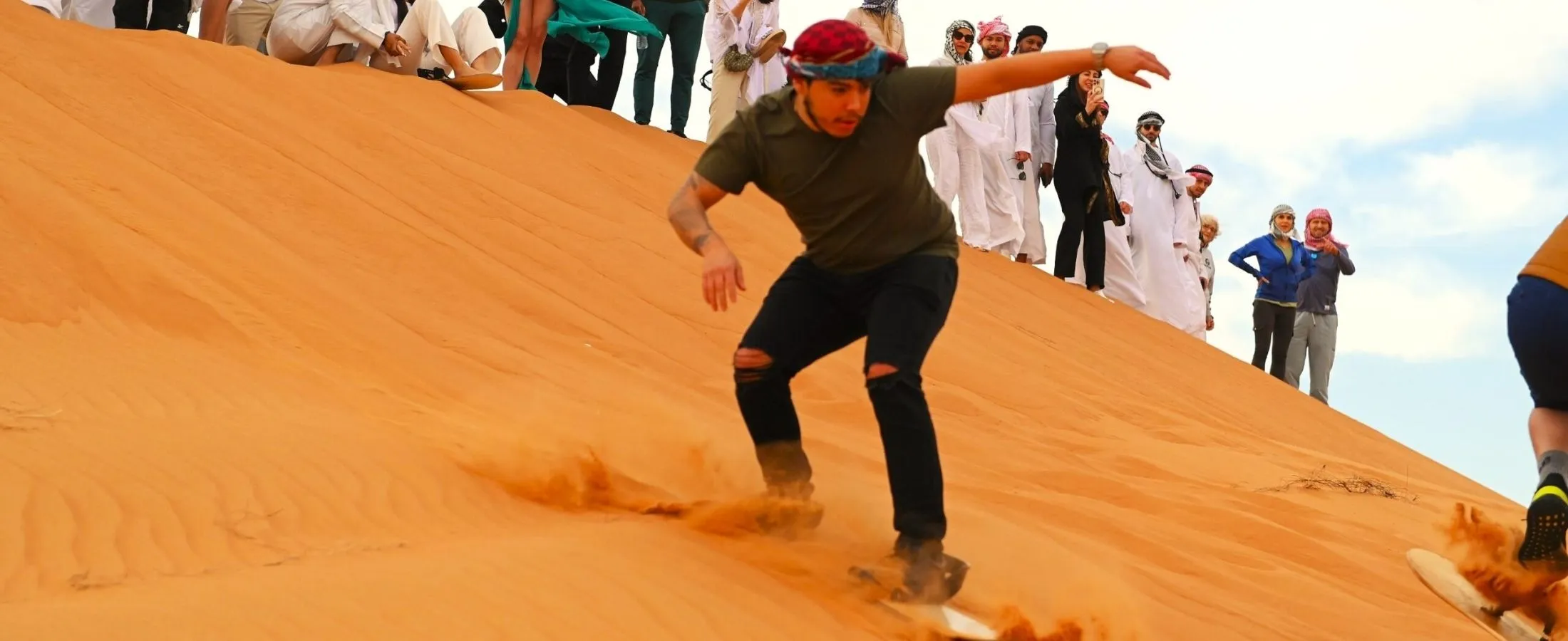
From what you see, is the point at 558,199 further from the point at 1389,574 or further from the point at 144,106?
the point at 1389,574

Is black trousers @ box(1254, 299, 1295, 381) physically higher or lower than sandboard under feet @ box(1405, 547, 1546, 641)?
lower

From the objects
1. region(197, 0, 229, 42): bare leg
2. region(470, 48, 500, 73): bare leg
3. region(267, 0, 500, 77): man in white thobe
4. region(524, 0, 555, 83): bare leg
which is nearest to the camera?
region(197, 0, 229, 42): bare leg

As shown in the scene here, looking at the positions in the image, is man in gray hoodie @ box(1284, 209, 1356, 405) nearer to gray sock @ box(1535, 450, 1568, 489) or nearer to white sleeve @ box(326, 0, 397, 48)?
white sleeve @ box(326, 0, 397, 48)

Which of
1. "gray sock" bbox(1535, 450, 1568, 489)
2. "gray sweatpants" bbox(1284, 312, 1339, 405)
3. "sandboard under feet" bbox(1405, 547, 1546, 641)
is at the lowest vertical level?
"gray sweatpants" bbox(1284, 312, 1339, 405)

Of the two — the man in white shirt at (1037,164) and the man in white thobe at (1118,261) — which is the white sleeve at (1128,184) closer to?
the man in white thobe at (1118,261)

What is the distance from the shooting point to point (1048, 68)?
14.2 feet

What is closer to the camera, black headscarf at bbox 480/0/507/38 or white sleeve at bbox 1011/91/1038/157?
black headscarf at bbox 480/0/507/38

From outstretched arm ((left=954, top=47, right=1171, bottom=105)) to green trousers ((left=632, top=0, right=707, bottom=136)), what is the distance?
8716 millimetres

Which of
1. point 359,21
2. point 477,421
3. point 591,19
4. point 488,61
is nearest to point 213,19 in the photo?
point 359,21

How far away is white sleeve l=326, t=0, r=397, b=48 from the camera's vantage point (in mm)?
11711

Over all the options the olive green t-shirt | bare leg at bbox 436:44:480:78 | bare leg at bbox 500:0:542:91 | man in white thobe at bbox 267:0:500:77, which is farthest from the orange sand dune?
the olive green t-shirt

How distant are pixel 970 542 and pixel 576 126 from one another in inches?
312

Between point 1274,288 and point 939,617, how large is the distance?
33.8 feet

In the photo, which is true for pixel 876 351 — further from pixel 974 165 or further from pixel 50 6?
pixel 974 165
